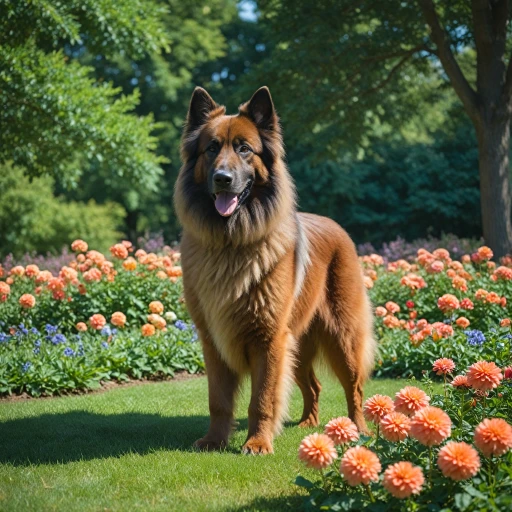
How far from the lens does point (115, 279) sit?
8547 millimetres

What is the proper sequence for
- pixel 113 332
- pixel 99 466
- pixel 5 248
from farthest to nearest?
1. pixel 5 248
2. pixel 113 332
3. pixel 99 466

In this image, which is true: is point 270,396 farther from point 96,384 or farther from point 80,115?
point 80,115

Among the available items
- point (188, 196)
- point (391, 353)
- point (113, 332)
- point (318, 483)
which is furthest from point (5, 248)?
point (318, 483)

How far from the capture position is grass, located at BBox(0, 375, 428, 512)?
134 inches

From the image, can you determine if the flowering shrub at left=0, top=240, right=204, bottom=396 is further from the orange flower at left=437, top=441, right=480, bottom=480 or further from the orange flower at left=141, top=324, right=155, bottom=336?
the orange flower at left=437, top=441, right=480, bottom=480

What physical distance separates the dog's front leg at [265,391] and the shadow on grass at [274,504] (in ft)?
3.11

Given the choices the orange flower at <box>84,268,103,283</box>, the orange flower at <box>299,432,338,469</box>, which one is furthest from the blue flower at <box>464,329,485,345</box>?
the orange flower at <box>84,268,103,283</box>

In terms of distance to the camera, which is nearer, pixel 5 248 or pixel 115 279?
pixel 115 279

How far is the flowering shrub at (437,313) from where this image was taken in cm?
665

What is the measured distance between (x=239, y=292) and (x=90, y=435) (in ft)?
5.68

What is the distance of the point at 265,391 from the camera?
14.4ft

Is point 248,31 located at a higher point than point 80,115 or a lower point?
higher

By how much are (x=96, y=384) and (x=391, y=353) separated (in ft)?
11.1

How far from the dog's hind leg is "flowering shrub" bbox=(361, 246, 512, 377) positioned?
160cm
